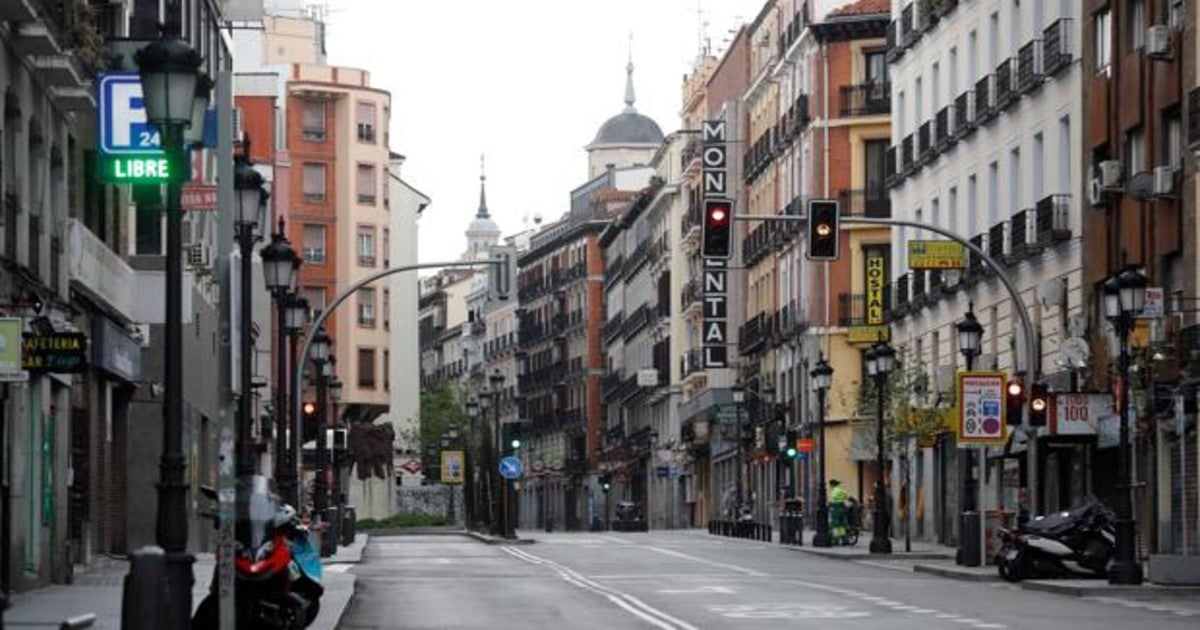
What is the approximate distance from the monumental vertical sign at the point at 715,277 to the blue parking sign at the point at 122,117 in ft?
295

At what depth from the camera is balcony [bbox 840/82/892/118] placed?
3723 inches

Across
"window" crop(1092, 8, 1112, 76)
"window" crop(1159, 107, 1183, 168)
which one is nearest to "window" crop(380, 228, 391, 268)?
"window" crop(1092, 8, 1112, 76)

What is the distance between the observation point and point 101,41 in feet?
126

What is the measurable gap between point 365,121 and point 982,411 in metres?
85.2

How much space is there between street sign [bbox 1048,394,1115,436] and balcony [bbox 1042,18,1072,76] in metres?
9.42

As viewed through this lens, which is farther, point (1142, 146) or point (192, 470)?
point (192, 470)

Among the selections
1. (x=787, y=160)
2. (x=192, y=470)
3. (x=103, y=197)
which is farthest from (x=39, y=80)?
(x=787, y=160)

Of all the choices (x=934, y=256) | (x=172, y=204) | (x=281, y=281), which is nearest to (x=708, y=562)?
(x=934, y=256)

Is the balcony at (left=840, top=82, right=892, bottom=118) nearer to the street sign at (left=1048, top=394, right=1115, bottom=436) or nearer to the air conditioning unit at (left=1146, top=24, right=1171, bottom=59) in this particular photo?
the street sign at (left=1048, top=394, right=1115, bottom=436)

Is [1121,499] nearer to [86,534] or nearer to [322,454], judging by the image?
[86,534]

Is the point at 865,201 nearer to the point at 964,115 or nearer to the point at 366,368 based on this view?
the point at 964,115

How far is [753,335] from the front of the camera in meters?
110

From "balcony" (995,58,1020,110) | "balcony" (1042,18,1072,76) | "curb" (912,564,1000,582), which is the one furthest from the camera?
"balcony" (995,58,1020,110)

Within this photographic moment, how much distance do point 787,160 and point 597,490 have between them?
217 ft
